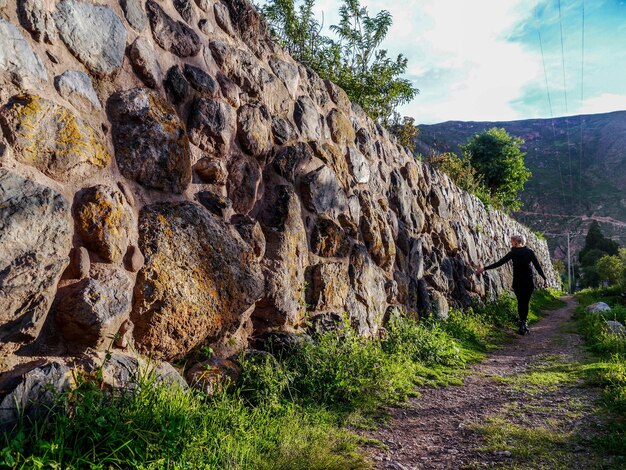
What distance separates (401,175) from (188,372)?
188 inches

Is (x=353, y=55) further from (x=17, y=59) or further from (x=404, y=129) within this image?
(x=17, y=59)

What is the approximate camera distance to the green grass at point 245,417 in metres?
1.63

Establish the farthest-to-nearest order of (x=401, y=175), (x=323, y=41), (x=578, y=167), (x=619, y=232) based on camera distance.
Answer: (x=578, y=167) → (x=619, y=232) → (x=323, y=41) → (x=401, y=175)

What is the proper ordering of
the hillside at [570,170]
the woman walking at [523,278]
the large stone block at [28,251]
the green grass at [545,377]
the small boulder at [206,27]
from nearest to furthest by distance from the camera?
the large stone block at [28,251], the small boulder at [206,27], the green grass at [545,377], the woman walking at [523,278], the hillside at [570,170]

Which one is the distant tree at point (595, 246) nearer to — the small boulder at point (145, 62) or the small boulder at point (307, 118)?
the small boulder at point (307, 118)

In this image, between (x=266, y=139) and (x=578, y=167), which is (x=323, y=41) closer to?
(x=266, y=139)

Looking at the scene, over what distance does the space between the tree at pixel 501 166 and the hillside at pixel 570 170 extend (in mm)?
21902

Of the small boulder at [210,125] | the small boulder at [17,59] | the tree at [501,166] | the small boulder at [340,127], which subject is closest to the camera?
the small boulder at [17,59]

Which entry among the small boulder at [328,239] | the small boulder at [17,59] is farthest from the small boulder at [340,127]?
the small boulder at [17,59]

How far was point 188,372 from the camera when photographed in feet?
8.41

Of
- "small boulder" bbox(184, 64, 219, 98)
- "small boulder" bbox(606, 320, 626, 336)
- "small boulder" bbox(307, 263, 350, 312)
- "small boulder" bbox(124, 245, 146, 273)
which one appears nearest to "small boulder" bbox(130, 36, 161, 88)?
"small boulder" bbox(184, 64, 219, 98)

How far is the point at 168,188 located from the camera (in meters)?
→ 2.68

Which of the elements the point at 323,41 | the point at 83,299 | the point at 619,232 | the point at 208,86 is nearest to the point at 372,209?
the point at 208,86

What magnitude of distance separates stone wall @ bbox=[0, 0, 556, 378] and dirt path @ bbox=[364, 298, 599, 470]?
43.3 inches
